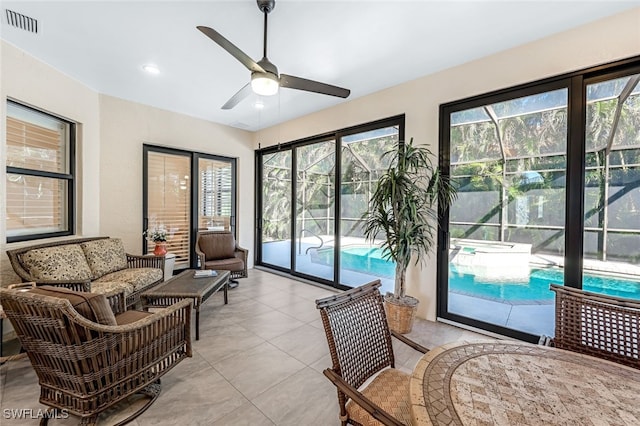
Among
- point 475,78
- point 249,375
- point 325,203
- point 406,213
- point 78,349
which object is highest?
point 475,78

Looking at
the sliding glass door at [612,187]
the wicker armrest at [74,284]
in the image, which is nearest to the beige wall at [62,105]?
the wicker armrest at [74,284]

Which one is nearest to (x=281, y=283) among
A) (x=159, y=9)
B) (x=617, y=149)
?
(x=159, y=9)

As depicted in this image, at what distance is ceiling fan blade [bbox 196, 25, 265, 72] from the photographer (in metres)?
1.78

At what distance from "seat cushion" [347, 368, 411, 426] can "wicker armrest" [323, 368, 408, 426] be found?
0.14 m

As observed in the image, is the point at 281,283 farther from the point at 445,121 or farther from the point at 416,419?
the point at 416,419

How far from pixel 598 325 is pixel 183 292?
3.22m

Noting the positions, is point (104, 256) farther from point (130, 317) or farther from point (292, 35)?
point (292, 35)

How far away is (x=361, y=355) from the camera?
1398mm

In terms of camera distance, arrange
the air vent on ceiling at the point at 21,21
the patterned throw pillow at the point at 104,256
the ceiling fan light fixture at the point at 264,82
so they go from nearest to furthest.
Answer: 1. the ceiling fan light fixture at the point at 264,82
2. the air vent on ceiling at the point at 21,21
3. the patterned throw pillow at the point at 104,256

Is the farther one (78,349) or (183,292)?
(183,292)

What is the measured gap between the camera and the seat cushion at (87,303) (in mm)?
1562

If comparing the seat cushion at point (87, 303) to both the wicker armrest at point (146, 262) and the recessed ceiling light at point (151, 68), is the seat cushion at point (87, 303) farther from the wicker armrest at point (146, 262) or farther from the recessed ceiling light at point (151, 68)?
the recessed ceiling light at point (151, 68)

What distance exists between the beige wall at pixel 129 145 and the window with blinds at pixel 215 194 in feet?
1.31

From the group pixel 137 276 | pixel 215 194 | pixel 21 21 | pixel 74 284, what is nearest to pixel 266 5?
pixel 21 21
